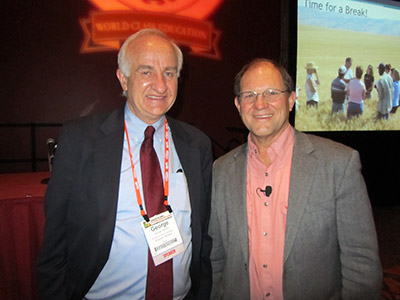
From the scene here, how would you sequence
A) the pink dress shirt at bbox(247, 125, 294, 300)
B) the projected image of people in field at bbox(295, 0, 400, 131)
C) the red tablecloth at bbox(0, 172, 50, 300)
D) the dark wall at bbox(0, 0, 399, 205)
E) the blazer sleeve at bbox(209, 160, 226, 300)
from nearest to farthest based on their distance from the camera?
1. the pink dress shirt at bbox(247, 125, 294, 300)
2. the blazer sleeve at bbox(209, 160, 226, 300)
3. the red tablecloth at bbox(0, 172, 50, 300)
4. the dark wall at bbox(0, 0, 399, 205)
5. the projected image of people in field at bbox(295, 0, 400, 131)

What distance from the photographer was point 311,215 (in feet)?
4.09

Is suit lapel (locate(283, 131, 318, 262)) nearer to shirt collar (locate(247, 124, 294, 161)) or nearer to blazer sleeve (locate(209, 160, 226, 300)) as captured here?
shirt collar (locate(247, 124, 294, 161))

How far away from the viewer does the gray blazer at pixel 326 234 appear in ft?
3.97

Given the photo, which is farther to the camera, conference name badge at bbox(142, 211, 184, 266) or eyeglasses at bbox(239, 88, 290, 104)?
eyeglasses at bbox(239, 88, 290, 104)

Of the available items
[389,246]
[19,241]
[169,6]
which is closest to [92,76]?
[169,6]

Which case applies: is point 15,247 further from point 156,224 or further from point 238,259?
point 238,259

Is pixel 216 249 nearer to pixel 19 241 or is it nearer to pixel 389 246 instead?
pixel 19 241

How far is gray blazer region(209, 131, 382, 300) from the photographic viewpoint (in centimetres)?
121

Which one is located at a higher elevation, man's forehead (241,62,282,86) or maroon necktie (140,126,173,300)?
man's forehead (241,62,282,86)

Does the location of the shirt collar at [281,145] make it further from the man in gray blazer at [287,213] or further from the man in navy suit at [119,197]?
the man in navy suit at [119,197]

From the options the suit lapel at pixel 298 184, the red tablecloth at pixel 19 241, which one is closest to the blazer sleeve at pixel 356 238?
the suit lapel at pixel 298 184

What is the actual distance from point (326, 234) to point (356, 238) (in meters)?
0.12

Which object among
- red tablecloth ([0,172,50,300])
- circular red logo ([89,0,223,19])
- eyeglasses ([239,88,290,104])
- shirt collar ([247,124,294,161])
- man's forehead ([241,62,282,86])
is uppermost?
circular red logo ([89,0,223,19])

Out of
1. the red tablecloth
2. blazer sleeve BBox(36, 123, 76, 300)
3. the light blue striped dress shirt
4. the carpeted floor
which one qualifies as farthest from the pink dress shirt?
the carpeted floor
